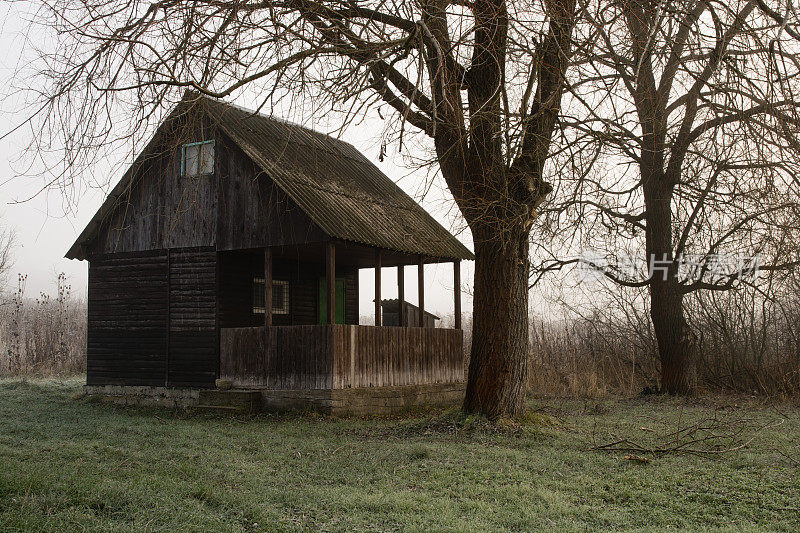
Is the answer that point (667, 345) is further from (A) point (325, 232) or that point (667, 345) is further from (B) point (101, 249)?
(B) point (101, 249)

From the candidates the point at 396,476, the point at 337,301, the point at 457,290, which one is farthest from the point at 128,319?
the point at 396,476

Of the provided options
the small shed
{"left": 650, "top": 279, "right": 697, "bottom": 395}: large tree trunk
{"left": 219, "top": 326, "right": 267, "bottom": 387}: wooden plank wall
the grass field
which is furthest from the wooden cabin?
{"left": 650, "top": 279, "right": 697, "bottom": 395}: large tree trunk

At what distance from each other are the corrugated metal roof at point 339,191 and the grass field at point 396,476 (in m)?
4.33

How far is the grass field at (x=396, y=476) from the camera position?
6.55 meters

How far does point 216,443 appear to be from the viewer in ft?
35.4

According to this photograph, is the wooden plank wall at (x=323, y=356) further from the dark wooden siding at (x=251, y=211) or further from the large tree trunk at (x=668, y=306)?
the large tree trunk at (x=668, y=306)

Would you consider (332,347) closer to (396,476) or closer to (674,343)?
(396,476)

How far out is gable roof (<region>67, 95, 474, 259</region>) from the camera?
15.0 m

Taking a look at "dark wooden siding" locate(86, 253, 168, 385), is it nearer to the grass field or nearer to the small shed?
the grass field

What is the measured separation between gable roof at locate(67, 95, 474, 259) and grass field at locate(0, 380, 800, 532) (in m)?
4.37

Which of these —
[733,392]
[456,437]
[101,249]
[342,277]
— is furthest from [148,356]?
[733,392]

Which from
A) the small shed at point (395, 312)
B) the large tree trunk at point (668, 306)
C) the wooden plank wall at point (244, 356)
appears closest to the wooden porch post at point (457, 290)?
the small shed at point (395, 312)

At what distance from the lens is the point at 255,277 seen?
1753 cm

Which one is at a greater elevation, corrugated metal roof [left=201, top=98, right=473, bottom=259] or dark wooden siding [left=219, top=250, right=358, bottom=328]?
corrugated metal roof [left=201, top=98, right=473, bottom=259]
